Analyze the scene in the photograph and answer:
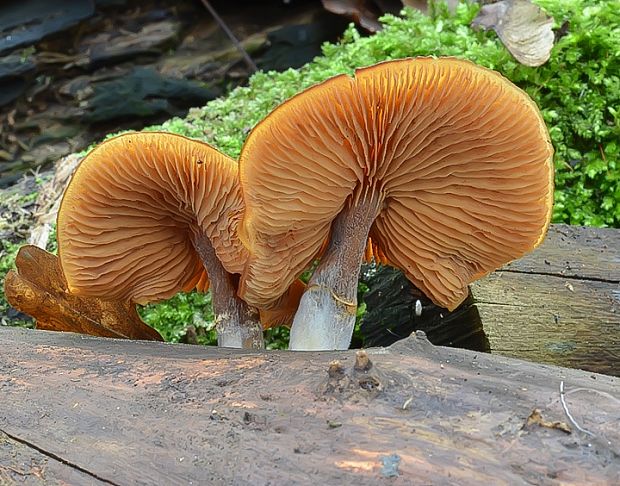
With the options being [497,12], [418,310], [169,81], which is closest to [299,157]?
[418,310]

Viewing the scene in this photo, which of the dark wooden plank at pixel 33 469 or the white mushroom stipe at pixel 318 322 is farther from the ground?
the dark wooden plank at pixel 33 469

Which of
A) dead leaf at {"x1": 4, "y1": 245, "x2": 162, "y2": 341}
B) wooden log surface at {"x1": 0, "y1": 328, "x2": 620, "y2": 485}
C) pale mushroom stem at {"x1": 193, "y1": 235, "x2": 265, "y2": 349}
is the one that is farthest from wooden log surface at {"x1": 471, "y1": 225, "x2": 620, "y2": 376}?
dead leaf at {"x1": 4, "y1": 245, "x2": 162, "y2": 341}

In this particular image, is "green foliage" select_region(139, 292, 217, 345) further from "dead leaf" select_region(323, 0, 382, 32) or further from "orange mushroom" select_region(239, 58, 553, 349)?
"dead leaf" select_region(323, 0, 382, 32)

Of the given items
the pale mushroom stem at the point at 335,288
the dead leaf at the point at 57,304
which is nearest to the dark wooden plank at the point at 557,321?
the pale mushroom stem at the point at 335,288

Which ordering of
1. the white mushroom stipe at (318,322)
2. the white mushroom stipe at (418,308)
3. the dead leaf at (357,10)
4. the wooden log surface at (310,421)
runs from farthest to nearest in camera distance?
the dead leaf at (357,10)
the white mushroom stipe at (418,308)
the white mushroom stipe at (318,322)
the wooden log surface at (310,421)

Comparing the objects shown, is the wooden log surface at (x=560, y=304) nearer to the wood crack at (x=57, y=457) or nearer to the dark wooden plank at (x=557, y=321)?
the dark wooden plank at (x=557, y=321)

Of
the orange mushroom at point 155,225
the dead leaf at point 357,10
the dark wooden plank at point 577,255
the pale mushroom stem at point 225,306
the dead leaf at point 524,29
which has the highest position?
the dead leaf at point 357,10

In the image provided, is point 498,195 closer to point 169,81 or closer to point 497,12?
point 497,12

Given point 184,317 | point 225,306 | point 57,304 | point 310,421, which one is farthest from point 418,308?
point 57,304
